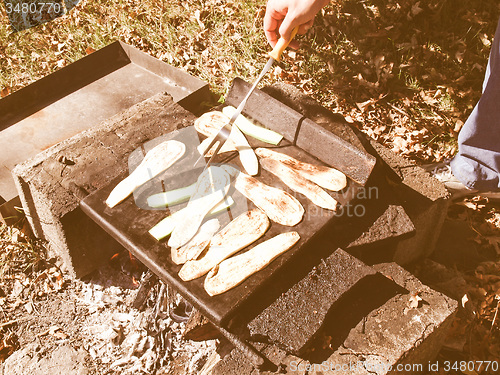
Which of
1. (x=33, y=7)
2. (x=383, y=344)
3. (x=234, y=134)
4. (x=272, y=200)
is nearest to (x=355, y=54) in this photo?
(x=234, y=134)

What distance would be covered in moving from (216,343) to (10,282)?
1.96 meters

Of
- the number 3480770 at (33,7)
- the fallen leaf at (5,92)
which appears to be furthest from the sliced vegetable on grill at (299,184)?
the number 3480770 at (33,7)

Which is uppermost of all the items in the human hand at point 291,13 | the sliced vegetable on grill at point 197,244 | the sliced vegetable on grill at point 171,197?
the human hand at point 291,13

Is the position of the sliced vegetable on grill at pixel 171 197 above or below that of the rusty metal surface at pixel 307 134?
below

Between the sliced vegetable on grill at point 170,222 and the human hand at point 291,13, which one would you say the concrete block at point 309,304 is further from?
the human hand at point 291,13

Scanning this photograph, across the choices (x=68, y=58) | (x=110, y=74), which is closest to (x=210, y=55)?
(x=110, y=74)

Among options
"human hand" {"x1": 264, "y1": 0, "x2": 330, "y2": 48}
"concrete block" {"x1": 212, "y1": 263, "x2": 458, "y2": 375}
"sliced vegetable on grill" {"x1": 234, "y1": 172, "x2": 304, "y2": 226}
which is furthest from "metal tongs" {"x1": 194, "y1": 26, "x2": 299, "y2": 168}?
"concrete block" {"x1": 212, "y1": 263, "x2": 458, "y2": 375}

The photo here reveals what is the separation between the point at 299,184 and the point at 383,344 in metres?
1.04

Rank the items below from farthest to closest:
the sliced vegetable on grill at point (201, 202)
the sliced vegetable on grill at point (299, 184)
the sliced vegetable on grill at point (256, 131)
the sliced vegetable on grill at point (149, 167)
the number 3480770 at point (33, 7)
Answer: the number 3480770 at point (33, 7)
the sliced vegetable on grill at point (256, 131)
the sliced vegetable on grill at point (149, 167)
the sliced vegetable on grill at point (299, 184)
the sliced vegetable on grill at point (201, 202)

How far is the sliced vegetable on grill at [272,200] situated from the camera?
2631 millimetres

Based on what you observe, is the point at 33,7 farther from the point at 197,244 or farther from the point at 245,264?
the point at 245,264

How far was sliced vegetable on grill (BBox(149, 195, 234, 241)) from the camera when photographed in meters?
2.57

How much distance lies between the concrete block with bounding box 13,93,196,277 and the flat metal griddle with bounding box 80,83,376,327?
0.35 meters

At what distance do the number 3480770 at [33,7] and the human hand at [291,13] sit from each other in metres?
5.01
